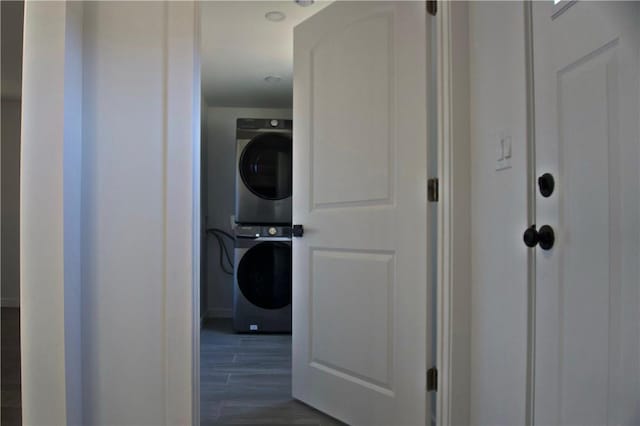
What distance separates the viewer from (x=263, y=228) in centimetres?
374

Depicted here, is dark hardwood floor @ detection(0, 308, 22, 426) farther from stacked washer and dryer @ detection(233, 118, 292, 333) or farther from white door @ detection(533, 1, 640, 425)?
white door @ detection(533, 1, 640, 425)

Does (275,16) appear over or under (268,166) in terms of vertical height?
over

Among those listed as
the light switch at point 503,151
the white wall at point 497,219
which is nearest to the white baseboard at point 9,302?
the white wall at point 497,219

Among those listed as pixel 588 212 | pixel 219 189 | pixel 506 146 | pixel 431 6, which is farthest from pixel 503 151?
pixel 219 189

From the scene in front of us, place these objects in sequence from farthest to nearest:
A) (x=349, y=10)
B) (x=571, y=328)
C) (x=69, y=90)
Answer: (x=349, y=10) → (x=69, y=90) → (x=571, y=328)

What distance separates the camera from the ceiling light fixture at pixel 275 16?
249 cm

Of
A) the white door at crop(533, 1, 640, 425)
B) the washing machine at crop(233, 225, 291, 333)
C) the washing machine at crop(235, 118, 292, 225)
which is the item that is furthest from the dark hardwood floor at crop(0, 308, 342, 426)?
the white door at crop(533, 1, 640, 425)

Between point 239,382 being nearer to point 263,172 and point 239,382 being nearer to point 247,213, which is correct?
point 247,213

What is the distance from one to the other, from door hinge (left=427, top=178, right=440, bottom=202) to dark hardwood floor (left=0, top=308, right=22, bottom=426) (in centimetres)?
204

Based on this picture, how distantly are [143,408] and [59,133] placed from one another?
87 centimetres

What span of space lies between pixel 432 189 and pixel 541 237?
58 cm

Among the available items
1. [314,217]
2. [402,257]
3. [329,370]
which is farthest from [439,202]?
[329,370]

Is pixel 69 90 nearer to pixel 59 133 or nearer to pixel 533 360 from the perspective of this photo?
pixel 59 133

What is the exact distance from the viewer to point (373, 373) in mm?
1851
